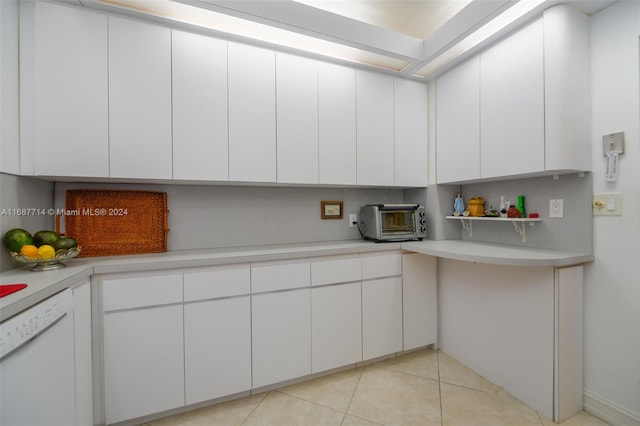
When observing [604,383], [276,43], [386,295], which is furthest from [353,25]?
[604,383]

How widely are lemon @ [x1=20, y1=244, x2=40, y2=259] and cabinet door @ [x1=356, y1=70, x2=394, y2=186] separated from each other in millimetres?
1952

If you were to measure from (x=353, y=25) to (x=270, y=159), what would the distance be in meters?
1.07

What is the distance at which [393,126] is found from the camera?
92.4 inches

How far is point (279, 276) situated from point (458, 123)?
1.83 meters

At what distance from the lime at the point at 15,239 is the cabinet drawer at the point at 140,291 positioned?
1.26 ft

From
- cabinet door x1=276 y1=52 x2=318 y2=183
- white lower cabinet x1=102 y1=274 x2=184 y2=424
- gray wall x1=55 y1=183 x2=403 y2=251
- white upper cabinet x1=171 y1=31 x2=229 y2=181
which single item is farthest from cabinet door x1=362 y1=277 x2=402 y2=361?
white upper cabinet x1=171 y1=31 x2=229 y2=181

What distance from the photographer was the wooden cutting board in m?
1.77

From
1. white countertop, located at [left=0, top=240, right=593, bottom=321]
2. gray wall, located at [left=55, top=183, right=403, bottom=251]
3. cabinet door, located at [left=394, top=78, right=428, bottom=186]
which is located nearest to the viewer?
white countertop, located at [left=0, top=240, right=593, bottom=321]

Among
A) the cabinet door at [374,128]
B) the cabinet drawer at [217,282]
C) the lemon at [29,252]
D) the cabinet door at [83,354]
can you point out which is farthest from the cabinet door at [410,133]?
the lemon at [29,252]

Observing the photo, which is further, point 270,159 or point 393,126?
point 393,126

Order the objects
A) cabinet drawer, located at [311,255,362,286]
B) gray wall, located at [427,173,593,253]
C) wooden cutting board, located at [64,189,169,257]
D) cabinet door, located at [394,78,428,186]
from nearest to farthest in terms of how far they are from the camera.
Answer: gray wall, located at [427,173,593,253] → wooden cutting board, located at [64,189,169,257] → cabinet drawer, located at [311,255,362,286] → cabinet door, located at [394,78,428,186]

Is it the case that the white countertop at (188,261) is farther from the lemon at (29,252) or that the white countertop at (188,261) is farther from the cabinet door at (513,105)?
the cabinet door at (513,105)

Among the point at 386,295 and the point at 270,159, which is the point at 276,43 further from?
the point at 386,295

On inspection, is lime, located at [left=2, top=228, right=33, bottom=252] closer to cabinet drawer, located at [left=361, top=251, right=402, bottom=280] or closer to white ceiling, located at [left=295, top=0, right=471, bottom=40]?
cabinet drawer, located at [left=361, top=251, right=402, bottom=280]
